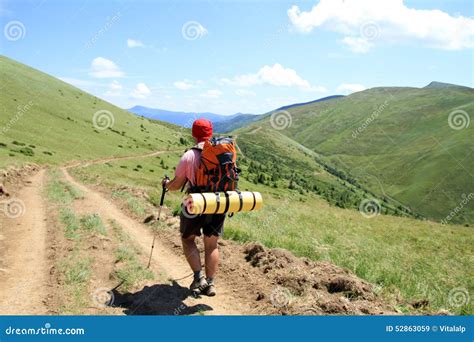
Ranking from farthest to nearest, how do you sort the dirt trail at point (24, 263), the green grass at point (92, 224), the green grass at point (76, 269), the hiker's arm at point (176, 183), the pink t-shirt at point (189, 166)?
the green grass at point (92, 224) → the green grass at point (76, 269) → the hiker's arm at point (176, 183) → the pink t-shirt at point (189, 166) → the dirt trail at point (24, 263)

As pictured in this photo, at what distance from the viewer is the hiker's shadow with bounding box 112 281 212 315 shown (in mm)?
7492

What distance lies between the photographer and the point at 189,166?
7.81m

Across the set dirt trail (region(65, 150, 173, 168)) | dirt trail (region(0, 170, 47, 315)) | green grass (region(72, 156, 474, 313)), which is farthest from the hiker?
dirt trail (region(65, 150, 173, 168))

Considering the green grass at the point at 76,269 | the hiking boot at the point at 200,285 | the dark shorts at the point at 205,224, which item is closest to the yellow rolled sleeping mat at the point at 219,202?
the dark shorts at the point at 205,224

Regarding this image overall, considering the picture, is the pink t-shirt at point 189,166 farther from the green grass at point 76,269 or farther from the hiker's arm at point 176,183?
the green grass at point 76,269

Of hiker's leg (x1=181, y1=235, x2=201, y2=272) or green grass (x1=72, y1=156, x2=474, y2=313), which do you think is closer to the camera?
hiker's leg (x1=181, y1=235, x2=201, y2=272)

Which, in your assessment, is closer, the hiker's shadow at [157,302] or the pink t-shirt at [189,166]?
the hiker's shadow at [157,302]

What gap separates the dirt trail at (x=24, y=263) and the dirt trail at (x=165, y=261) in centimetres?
239

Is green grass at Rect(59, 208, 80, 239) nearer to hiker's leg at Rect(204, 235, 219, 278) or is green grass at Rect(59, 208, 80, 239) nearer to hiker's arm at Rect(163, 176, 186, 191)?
hiker's arm at Rect(163, 176, 186, 191)

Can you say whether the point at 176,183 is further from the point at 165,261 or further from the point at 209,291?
the point at 165,261

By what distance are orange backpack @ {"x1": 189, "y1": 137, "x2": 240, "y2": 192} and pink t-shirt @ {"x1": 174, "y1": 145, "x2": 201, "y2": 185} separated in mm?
88

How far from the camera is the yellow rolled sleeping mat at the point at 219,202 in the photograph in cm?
716
